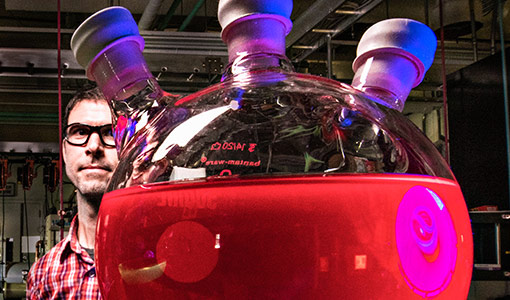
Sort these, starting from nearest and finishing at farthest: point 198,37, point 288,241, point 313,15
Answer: point 288,241 → point 313,15 → point 198,37

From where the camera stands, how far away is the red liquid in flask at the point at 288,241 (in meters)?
0.31

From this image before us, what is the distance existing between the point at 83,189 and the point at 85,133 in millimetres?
147

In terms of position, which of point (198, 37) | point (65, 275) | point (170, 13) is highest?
point (170, 13)

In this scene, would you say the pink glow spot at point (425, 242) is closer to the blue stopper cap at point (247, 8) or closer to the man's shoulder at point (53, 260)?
the blue stopper cap at point (247, 8)

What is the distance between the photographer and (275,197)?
1.04 ft

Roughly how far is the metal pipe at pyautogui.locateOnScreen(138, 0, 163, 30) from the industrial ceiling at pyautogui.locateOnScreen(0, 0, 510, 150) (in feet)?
0.04

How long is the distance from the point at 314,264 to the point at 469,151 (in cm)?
357

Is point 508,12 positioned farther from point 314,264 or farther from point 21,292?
point 21,292

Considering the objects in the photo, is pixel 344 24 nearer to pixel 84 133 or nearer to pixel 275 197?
pixel 84 133

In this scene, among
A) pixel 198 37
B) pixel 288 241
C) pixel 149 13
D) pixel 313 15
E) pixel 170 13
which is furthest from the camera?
pixel 170 13

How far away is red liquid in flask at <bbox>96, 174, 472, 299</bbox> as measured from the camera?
0.31 m

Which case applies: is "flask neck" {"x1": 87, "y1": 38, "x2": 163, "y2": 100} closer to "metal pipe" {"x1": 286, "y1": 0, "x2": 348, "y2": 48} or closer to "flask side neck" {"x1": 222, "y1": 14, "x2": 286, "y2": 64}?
"flask side neck" {"x1": 222, "y1": 14, "x2": 286, "y2": 64}

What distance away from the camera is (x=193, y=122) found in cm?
41

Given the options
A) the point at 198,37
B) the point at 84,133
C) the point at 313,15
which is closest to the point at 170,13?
the point at 198,37
